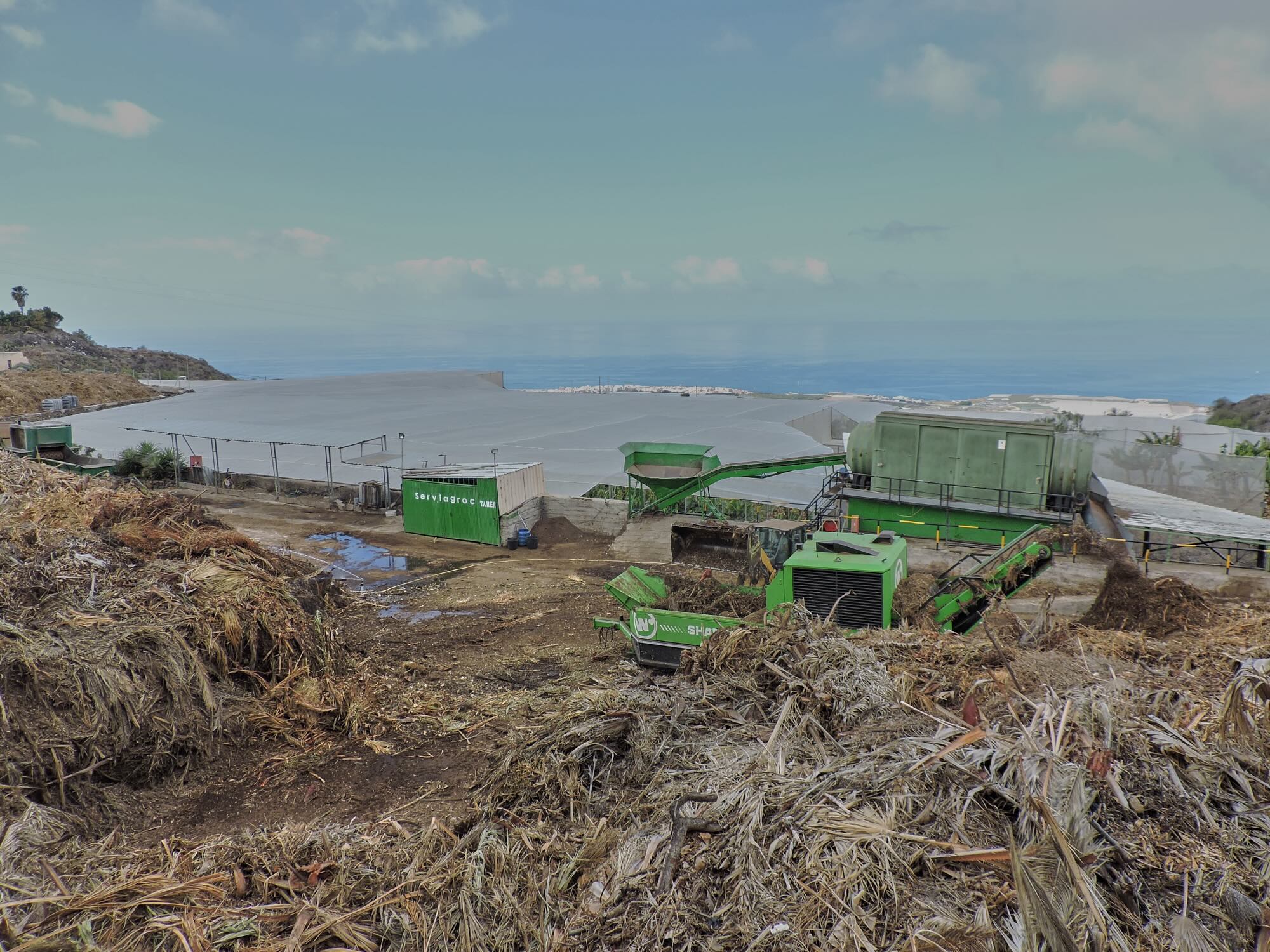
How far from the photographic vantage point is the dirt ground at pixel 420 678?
9523mm

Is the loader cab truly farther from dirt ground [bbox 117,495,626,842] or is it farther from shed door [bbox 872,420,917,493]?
shed door [bbox 872,420,917,493]

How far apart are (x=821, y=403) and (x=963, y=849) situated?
40774 mm

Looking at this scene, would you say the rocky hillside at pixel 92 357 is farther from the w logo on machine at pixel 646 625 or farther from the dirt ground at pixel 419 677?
the w logo on machine at pixel 646 625

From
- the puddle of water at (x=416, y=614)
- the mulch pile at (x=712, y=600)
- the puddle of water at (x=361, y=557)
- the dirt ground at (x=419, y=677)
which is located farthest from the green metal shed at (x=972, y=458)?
the puddle of water at (x=361, y=557)

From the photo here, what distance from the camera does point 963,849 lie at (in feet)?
16.4

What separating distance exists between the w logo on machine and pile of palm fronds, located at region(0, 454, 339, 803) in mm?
4924

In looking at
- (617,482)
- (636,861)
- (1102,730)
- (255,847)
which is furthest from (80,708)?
(617,482)

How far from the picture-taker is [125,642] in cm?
1023

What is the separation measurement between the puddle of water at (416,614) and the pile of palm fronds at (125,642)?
89.4 inches

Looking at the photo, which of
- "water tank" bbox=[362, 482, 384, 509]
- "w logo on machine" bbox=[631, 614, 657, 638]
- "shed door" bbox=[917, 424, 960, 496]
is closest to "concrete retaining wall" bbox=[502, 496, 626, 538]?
"water tank" bbox=[362, 482, 384, 509]

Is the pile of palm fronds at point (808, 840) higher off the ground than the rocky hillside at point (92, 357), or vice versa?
the rocky hillside at point (92, 357)

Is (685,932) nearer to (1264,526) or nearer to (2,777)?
(2,777)

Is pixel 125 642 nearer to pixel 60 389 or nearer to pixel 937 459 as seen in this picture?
pixel 937 459

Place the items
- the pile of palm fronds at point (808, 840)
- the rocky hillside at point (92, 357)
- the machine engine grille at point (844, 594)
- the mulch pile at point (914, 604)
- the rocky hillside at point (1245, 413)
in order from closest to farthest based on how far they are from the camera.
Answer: the pile of palm fronds at point (808, 840) < the machine engine grille at point (844, 594) < the mulch pile at point (914, 604) < the rocky hillside at point (1245, 413) < the rocky hillside at point (92, 357)
